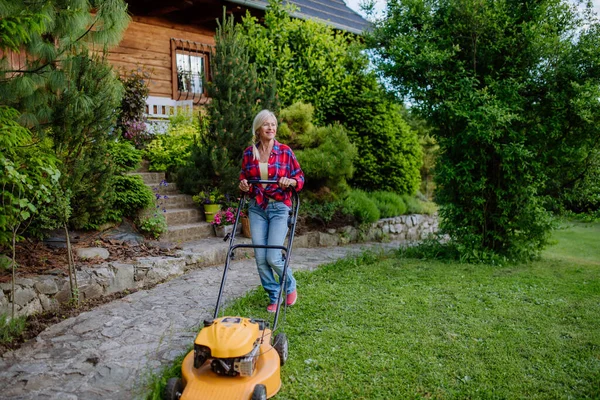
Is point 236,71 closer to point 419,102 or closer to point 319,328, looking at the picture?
point 419,102

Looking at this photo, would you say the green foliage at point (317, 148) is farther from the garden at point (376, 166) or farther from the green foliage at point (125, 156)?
the green foliage at point (125, 156)

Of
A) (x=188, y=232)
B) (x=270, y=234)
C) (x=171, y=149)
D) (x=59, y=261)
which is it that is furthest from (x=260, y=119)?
(x=171, y=149)

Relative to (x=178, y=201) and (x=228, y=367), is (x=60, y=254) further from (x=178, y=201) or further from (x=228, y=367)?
(x=228, y=367)

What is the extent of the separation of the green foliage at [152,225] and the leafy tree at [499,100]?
3971 millimetres

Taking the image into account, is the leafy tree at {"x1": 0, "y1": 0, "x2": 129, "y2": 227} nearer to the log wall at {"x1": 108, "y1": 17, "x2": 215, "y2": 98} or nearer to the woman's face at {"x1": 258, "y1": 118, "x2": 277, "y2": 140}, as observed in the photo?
the woman's face at {"x1": 258, "y1": 118, "x2": 277, "y2": 140}

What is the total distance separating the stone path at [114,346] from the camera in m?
3.24

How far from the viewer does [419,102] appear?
734 centimetres

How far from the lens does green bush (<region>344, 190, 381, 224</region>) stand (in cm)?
938

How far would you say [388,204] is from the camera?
33.7 feet

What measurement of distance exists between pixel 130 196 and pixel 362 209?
4.45 m

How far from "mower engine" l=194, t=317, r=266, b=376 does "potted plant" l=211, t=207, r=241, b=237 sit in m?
4.62

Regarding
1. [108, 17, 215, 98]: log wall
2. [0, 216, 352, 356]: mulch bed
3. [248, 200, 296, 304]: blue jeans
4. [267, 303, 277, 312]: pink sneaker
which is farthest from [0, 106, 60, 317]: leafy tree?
[108, 17, 215, 98]: log wall

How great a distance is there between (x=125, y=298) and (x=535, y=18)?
20.9ft

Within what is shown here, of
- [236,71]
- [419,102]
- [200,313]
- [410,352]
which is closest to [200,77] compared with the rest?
[236,71]
